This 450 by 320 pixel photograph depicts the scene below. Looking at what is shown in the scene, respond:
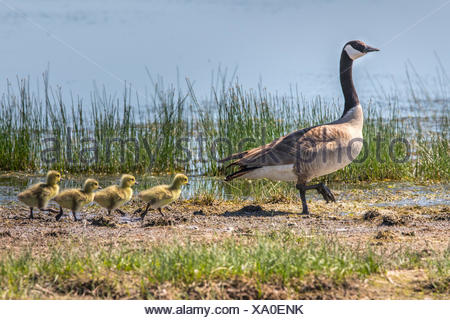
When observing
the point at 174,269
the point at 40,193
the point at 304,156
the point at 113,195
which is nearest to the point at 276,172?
the point at 304,156

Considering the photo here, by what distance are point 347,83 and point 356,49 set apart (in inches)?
28.4

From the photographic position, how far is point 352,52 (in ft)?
33.0

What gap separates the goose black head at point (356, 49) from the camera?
32.7ft

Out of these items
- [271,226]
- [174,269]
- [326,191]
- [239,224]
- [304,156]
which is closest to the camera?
[174,269]

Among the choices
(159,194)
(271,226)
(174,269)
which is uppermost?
(159,194)

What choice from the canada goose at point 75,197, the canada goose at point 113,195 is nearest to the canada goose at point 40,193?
the canada goose at point 75,197

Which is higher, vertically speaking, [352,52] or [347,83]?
[352,52]

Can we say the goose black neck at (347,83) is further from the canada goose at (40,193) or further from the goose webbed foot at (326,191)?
the canada goose at (40,193)

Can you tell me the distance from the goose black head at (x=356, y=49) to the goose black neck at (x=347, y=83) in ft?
0.28

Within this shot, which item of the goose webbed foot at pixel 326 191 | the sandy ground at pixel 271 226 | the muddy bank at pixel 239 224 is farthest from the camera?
the goose webbed foot at pixel 326 191

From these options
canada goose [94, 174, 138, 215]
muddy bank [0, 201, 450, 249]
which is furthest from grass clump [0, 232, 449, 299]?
canada goose [94, 174, 138, 215]

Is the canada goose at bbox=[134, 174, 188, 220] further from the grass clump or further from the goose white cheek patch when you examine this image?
the goose white cheek patch

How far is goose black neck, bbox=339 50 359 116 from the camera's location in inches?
379

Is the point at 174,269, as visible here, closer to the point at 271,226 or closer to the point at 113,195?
the point at 271,226
